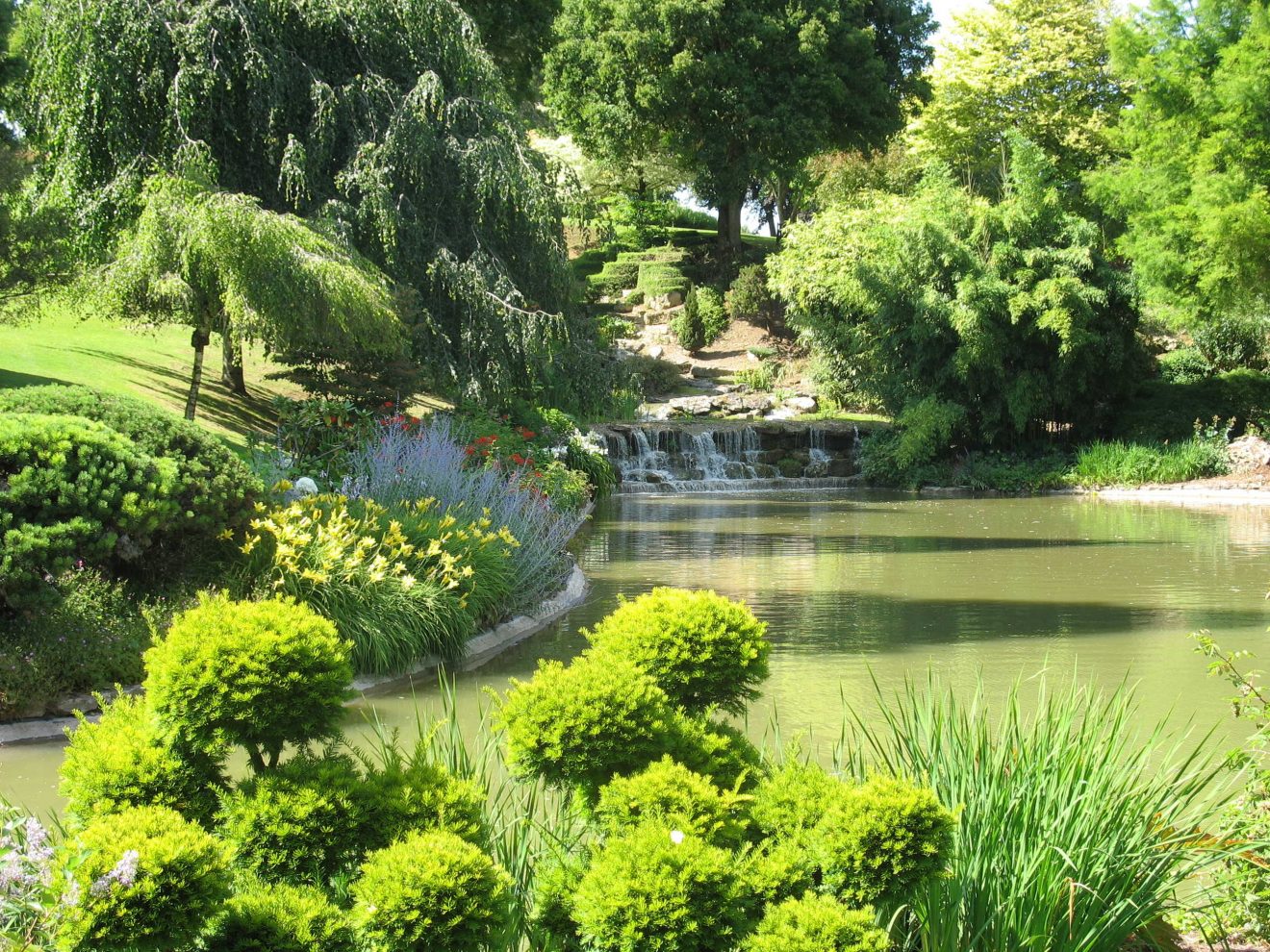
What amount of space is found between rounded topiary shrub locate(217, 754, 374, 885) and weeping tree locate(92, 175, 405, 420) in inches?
395

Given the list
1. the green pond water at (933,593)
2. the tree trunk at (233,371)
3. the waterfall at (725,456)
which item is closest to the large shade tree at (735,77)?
the waterfall at (725,456)

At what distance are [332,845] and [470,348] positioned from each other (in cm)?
1326

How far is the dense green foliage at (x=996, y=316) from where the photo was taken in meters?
24.0

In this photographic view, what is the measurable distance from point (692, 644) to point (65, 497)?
4664 millimetres

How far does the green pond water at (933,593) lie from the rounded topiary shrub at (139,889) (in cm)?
219

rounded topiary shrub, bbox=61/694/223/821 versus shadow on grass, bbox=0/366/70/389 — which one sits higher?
shadow on grass, bbox=0/366/70/389

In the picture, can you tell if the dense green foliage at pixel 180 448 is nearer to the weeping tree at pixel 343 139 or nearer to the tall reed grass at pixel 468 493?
the tall reed grass at pixel 468 493

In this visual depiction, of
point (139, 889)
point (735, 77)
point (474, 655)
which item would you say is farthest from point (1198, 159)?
point (139, 889)

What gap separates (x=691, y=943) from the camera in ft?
8.01

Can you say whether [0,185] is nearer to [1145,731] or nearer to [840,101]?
[1145,731]

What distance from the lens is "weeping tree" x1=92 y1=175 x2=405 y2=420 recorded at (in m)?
12.2

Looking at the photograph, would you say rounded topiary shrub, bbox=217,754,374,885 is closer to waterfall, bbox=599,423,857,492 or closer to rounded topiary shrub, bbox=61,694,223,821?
rounded topiary shrub, bbox=61,694,223,821

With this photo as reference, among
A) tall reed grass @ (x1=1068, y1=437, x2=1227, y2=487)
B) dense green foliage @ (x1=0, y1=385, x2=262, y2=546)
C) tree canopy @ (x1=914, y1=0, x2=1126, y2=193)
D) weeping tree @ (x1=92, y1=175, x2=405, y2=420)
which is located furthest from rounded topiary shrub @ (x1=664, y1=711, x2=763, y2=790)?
tree canopy @ (x1=914, y1=0, x2=1126, y2=193)

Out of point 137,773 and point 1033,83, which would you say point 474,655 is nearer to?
point 137,773
